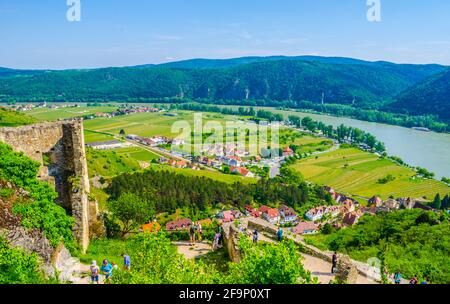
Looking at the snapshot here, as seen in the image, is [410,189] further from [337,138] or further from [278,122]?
[278,122]

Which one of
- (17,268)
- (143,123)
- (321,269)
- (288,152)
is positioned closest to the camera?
(17,268)

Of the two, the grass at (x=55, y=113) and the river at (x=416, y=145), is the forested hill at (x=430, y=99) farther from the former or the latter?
the grass at (x=55, y=113)

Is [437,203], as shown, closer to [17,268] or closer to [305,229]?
[305,229]

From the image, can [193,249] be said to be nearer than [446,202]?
Yes

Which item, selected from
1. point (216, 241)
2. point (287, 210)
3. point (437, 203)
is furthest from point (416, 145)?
point (216, 241)

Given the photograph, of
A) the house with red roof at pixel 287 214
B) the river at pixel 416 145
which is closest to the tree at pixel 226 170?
the house with red roof at pixel 287 214
